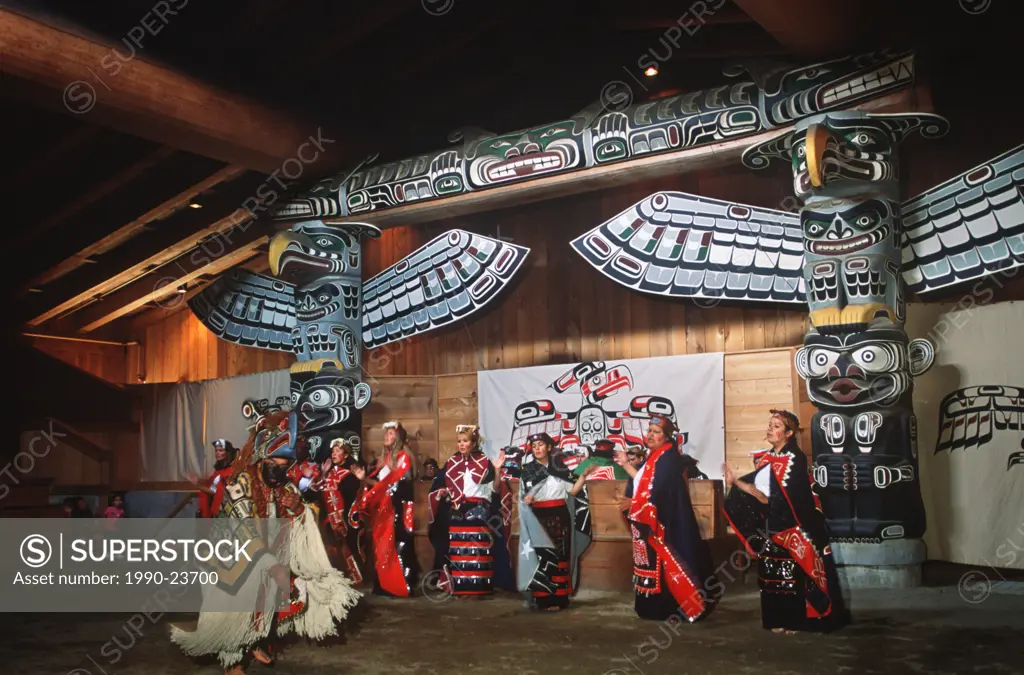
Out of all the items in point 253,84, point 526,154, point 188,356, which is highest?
point 253,84

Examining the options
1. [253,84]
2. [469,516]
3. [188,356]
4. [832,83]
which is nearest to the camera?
[832,83]

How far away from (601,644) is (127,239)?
8060 millimetres

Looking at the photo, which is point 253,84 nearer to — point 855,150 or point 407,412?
point 407,412

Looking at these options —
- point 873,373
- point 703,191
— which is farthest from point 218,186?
point 873,373

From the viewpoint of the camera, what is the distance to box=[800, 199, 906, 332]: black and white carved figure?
21.2 ft

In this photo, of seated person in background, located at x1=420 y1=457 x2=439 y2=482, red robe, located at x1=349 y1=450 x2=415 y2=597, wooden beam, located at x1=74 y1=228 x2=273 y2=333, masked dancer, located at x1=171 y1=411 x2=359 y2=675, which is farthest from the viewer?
wooden beam, located at x1=74 y1=228 x2=273 y2=333

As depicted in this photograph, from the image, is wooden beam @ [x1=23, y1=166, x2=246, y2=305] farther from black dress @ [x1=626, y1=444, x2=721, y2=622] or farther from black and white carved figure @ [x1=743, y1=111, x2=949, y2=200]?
black and white carved figure @ [x1=743, y1=111, x2=949, y2=200]

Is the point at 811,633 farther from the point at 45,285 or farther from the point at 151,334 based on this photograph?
the point at 151,334

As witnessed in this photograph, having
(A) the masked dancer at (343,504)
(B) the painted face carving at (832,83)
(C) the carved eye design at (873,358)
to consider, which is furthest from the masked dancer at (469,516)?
(B) the painted face carving at (832,83)

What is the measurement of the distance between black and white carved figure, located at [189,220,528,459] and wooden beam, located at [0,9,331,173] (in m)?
1.04

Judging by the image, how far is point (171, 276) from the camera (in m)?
12.1

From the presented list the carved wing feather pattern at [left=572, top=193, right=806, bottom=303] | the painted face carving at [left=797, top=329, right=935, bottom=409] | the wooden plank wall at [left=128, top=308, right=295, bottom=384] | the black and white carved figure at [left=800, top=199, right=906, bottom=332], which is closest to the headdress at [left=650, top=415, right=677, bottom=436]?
the painted face carving at [left=797, top=329, right=935, bottom=409]

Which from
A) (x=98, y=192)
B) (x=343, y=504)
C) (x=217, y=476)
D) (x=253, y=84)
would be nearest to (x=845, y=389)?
(x=343, y=504)

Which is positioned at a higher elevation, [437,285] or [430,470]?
[437,285]
